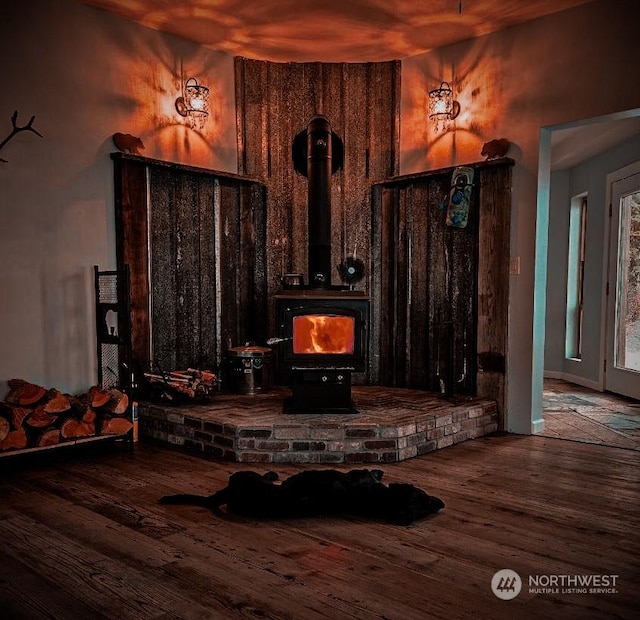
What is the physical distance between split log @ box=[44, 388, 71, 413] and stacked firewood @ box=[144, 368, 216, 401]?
2.24 feet

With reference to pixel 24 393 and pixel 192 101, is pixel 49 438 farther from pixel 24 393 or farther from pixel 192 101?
pixel 192 101

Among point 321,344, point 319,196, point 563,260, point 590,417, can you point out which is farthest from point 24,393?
point 563,260

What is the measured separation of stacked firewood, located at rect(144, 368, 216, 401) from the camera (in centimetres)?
412

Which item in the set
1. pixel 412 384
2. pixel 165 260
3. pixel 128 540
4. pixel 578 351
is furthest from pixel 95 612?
pixel 578 351

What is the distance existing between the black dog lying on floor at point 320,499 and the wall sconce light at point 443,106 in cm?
300

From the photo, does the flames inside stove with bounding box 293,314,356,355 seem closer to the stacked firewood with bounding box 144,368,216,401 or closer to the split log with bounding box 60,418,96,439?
the stacked firewood with bounding box 144,368,216,401

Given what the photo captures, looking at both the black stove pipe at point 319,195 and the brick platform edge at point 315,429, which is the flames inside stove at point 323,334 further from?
the black stove pipe at point 319,195

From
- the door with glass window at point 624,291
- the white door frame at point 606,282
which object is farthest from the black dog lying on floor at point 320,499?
the white door frame at point 606,282

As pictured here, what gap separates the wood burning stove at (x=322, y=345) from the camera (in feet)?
12.6

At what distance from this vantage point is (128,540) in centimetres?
236

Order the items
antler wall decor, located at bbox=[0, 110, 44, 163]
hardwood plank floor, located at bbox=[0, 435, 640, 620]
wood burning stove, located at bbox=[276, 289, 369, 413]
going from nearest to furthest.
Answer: hardwood plank floor, located at bbox=[0, 435, 640, 620] < antler wall decor, located at bbox=[0, 110, 44, 163] < wood burning stove, located at bbox=[276, 289, 369, 413]

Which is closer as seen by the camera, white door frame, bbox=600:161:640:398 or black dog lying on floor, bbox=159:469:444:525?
black dog lying on floor, bbox=159:469:444:525

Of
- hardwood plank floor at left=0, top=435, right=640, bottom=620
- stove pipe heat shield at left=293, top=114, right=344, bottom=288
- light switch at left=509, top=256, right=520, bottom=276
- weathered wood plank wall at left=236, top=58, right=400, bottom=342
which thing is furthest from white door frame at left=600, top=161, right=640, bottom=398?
stove pipe heat shield at left=293, top=114, right=344, bottom=288

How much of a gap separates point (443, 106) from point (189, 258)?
227 cm
